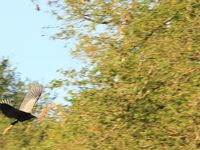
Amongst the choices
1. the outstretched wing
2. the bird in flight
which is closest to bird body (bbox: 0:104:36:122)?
the bird in flight

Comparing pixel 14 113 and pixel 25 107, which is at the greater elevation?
pixel 25 107

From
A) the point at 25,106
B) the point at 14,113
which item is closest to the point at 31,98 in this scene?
the point at 25,106

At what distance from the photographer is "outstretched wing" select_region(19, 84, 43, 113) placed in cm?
1480

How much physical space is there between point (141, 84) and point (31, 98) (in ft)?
8.53

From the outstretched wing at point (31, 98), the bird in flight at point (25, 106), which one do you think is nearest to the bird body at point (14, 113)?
the bird in flight at point (25, 106)

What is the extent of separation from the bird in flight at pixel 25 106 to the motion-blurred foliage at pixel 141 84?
6.69ft

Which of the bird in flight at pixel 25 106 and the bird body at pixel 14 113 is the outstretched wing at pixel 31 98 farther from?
the bird body at pixel 14 113

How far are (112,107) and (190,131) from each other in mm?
2052

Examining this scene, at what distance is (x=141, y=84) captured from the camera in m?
16.2

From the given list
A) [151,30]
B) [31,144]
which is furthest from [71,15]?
[31,144]

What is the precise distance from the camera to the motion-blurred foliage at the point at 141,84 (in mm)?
15750

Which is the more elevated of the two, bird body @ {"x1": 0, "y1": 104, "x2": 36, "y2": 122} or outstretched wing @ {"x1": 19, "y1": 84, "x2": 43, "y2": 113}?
outstretched wing @ {"x1": 19, "y1": 84, "x2": 43, "y2": 113}

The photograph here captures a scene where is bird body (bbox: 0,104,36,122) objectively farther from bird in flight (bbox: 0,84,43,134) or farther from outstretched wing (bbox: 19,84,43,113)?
outstretched wing (bbox: 19,84,43,113)

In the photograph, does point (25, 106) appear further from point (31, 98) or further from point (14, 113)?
point (14, 113)
